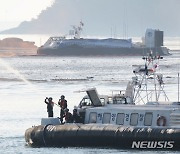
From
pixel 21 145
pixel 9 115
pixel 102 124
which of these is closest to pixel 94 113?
pixel 102 124

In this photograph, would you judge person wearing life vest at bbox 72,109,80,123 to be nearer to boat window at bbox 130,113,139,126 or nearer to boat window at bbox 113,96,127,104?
boat window at bbox 113,96,127,104

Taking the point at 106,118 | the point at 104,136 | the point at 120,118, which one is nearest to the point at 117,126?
the point at 104,136

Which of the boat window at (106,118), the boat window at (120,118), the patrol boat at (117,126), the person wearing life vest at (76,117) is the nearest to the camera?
the patrol boat at (117,126)

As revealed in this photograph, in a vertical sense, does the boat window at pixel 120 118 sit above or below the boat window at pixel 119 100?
below

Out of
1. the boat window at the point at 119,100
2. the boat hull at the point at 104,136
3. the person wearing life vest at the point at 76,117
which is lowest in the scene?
the boat hull at the point at 104,136

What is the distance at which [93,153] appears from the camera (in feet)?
149

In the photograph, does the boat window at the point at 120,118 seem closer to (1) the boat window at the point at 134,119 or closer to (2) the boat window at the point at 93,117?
(1) the boat window at the point at 134,119

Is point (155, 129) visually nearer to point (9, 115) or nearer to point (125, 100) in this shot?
point (125, 100)

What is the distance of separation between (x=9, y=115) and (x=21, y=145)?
1578 centimetres

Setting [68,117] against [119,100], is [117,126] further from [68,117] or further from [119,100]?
[68,117]

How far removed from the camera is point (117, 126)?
4581 cm

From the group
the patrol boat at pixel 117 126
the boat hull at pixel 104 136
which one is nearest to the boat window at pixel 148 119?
the patrol boat at pixel 117 126

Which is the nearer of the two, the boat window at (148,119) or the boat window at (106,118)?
the boat window at (148,119)

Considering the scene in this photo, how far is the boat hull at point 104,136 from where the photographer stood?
44.3 meters
